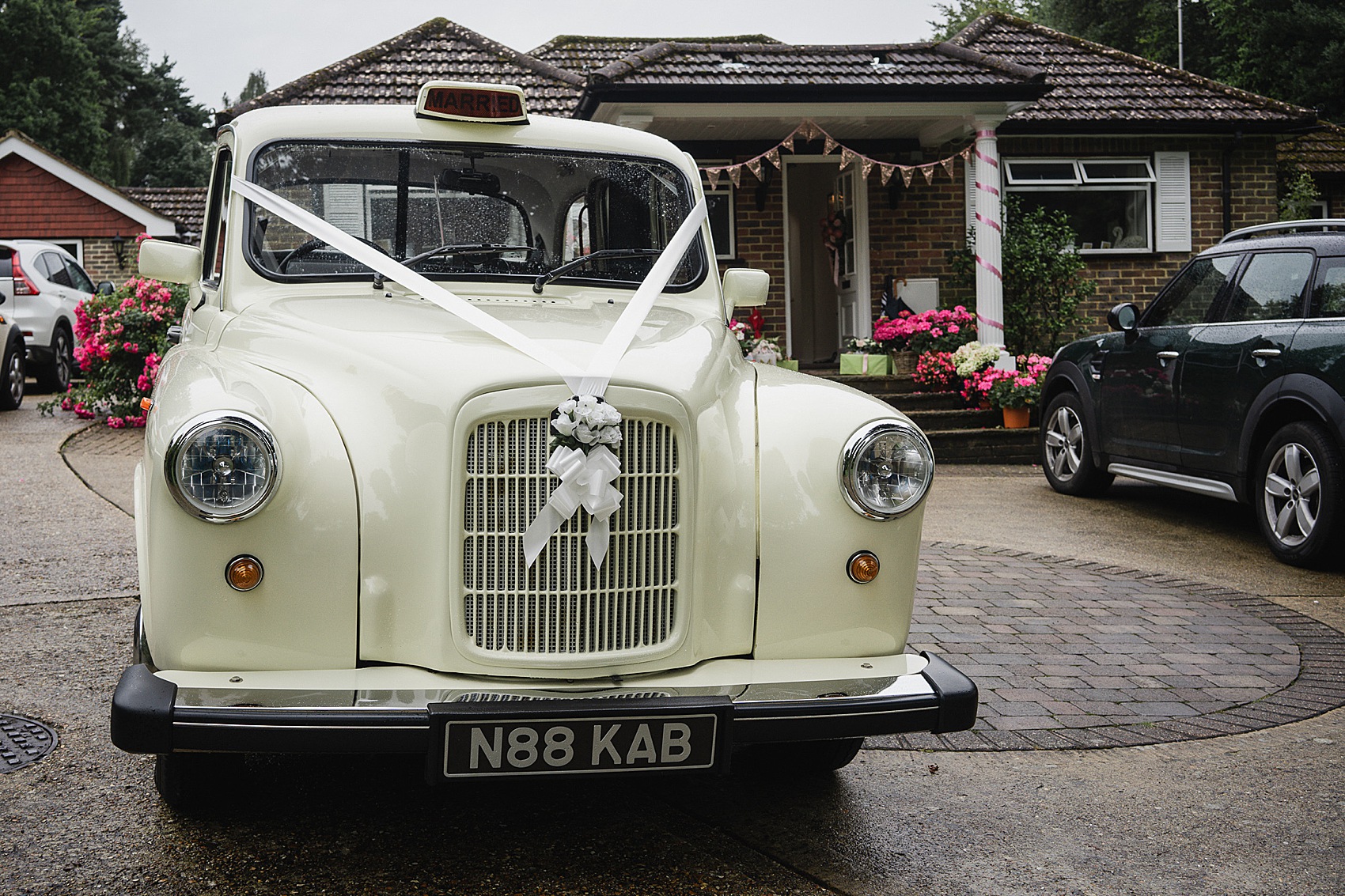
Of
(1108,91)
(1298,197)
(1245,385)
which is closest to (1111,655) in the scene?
(1245,385)

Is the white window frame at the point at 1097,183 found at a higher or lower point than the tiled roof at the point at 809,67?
lower

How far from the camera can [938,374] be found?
43.1ft

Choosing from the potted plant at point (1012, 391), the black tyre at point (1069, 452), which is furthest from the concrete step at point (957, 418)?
the black tyre at point (1069, 452)

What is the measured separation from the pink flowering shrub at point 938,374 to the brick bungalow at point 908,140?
935 mm

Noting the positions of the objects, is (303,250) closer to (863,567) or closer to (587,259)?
(587,259)

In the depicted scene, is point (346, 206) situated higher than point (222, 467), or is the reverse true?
point (346, 206)

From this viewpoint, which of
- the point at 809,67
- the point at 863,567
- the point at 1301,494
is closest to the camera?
the point at 863,567

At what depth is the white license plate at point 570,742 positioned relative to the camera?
2.66 meters

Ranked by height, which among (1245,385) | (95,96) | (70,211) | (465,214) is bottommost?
(1245,385)

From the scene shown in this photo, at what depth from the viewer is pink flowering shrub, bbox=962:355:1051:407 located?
1215 cm

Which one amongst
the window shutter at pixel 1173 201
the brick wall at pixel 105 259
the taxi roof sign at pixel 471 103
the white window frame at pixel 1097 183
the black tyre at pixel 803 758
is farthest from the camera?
the brick wall at pixel 105 259

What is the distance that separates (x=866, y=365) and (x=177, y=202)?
19.4 metres

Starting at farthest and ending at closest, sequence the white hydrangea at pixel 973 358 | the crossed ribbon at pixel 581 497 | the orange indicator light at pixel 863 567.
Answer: the white hydrangea at pixel 973 358 < the orange indicator light at pixel 863 567 < the crossed ribbon at pixel 581 497

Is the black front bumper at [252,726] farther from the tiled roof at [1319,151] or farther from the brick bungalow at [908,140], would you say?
the tiled roof at [1319,151]
